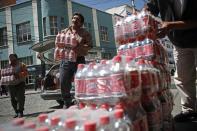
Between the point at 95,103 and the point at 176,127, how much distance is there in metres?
1.69

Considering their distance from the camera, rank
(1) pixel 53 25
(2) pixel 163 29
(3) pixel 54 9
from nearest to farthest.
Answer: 1. (2) pixel 163 29
2. (1) pixel 53 25
3. (3) pixel 54 9

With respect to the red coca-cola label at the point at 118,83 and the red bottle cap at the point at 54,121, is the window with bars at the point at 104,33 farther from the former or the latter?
the red bottle cap at the point at 54,121

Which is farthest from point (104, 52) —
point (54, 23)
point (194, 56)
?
point (194, 56)

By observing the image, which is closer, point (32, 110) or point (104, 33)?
point (32, 110)

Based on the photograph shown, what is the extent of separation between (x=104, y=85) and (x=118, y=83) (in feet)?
0.56

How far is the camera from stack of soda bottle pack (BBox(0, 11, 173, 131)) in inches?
101

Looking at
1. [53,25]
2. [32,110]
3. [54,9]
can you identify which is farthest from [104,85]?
[54,9]

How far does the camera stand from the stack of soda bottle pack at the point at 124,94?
8.43 feet

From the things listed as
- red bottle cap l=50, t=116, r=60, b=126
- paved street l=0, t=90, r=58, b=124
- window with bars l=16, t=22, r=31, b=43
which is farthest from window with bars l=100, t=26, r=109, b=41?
red bottle cap l=50, t=116, r=60, b=126

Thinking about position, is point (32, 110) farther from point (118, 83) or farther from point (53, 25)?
point (53, 25)

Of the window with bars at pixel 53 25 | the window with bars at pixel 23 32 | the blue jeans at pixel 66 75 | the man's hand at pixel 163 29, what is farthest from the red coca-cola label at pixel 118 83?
the window with bars at pixel 23 32

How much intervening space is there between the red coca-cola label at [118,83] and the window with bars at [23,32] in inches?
1558

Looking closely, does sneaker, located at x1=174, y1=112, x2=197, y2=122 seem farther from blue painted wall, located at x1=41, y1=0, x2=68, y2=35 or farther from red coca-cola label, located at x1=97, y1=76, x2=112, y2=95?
blue painted wall, located at x1=41, y1=0, x2=68, y2=35

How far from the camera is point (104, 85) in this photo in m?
3.26
